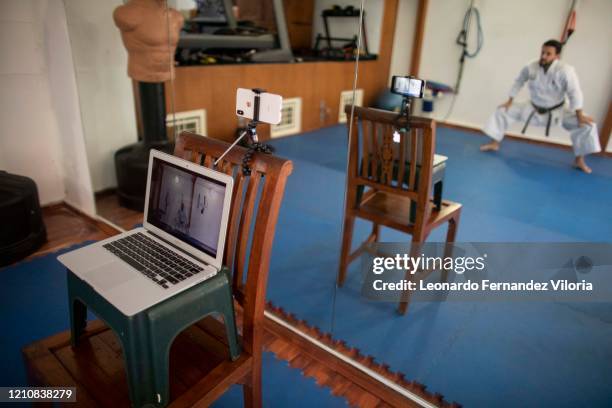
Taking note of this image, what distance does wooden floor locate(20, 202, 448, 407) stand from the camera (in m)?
1.04

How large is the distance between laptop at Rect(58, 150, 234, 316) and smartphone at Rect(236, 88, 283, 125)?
24 centimetres

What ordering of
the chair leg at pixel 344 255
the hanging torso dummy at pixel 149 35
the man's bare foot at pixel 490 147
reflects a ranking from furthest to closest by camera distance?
1. the hanging torso dummy at pixel 149 35
2. the chair leg at pixel 344 255
3. the man's bare foot at pixel 490 147

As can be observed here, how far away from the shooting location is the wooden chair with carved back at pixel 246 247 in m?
1.00

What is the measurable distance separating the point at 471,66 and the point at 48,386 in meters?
1.90

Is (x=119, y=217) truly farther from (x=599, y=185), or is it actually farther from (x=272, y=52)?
(x=599, y=185)

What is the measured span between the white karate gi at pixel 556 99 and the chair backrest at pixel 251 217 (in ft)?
3.75

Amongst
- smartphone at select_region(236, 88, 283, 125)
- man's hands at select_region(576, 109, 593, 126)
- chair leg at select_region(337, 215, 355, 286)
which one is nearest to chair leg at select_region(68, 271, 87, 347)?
smartphone at select_region(236, 88, 283, 125)

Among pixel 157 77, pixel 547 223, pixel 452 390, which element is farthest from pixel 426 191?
pixel 157 77

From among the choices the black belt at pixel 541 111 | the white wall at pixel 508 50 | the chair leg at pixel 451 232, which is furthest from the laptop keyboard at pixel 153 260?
the black belt at pixel 541 111

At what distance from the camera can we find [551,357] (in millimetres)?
1644

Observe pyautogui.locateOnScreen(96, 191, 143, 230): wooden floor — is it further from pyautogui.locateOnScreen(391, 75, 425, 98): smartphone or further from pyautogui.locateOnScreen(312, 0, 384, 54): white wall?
pyautogui.locateOnScreen(391, 75, 425, 98): smartphone

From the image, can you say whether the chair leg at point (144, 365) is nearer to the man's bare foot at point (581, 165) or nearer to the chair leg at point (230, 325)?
the chair leg at point (230, 325)

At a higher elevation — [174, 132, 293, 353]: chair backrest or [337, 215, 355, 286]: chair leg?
[174, 132, 293, 353]: chair backrest

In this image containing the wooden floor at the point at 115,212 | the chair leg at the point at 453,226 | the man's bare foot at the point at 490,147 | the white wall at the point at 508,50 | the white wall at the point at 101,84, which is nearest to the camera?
the white wall at the point at 508,50
